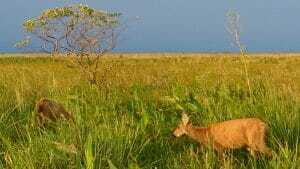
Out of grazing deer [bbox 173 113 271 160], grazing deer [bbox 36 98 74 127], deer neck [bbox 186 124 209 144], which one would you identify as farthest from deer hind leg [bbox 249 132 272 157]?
grazing deer [bbox 36 98 74 127]

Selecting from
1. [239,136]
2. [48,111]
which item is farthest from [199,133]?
[48,111]

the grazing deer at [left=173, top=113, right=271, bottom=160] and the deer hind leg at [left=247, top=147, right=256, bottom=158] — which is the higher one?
the grazing deer at [left=173, top=113, right=271, bottom=160]

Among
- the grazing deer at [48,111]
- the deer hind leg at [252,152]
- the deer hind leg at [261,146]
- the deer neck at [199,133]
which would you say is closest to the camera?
the deer hind leg at [252,152]

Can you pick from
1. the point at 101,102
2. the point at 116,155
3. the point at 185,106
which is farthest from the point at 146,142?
the point at 101,102

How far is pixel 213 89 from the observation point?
8.11 m

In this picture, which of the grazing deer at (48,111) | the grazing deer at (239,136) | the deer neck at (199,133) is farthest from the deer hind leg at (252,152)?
the grazing deer at (48,111)

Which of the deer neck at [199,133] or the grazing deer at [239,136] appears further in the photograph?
the deer neck at [199,133]

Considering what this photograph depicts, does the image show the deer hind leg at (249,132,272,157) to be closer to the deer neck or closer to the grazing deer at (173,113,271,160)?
the grazing deer at (173,113,271,160)

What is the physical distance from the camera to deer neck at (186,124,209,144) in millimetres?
5005

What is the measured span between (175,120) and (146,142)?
151 cm

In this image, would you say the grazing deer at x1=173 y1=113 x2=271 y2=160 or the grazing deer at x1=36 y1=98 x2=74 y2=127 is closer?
the grazing deer at x1=173 y1=113 x2=271 y2=160

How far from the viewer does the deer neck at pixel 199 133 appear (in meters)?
5.01

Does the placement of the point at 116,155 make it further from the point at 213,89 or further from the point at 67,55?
the point at 67,55

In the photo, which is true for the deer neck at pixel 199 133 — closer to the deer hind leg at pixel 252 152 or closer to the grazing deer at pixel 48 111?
the deer hind leg at pixel 252 152
